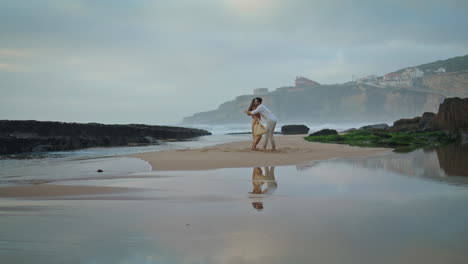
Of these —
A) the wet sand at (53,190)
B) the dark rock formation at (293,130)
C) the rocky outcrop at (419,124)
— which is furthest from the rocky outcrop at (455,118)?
the dark rock formation at (293,130)

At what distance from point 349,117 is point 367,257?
122m

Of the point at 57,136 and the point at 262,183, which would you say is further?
the point at 57,136

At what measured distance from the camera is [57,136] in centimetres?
1198

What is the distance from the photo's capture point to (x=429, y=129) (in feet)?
51.3

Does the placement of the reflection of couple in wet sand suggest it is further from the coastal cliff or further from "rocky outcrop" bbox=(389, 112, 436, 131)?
the coastal cliff

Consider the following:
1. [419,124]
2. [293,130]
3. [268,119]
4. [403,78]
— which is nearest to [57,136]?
[268,119]

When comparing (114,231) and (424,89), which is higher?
(424,89)

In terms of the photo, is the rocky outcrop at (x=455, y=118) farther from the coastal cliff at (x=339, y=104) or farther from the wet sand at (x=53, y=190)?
the coastal cliff at (x=339, y=104)

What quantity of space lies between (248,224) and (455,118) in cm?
1342

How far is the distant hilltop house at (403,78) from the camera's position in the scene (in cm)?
13430

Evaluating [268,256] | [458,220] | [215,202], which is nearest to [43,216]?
[215,202]

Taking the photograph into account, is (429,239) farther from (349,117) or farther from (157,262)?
(349,117)

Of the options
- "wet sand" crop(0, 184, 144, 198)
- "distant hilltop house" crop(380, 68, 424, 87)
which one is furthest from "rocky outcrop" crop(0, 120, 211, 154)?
"distant hilltop house" crop(380, 68, 424, 87)

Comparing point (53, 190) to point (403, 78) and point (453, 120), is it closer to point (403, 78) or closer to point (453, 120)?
point (453, 120)
